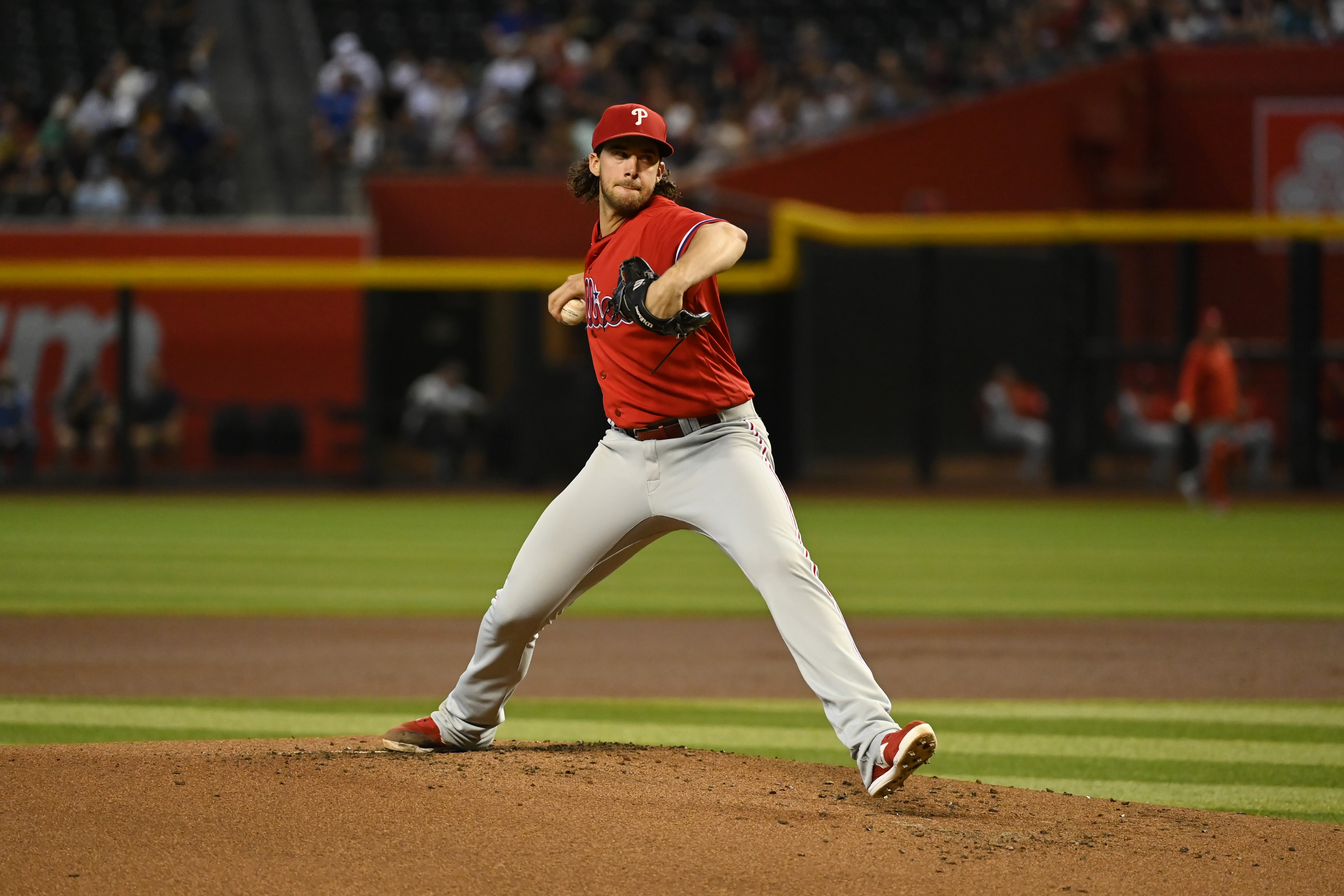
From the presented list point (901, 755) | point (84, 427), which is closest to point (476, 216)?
point (84, 427)

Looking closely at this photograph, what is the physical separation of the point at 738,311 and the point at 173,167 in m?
7.84

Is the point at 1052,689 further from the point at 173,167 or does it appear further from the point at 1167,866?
the point at 173,167

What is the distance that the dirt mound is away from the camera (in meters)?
3.55

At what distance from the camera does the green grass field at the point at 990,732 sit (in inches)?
197

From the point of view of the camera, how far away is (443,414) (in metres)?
19.3

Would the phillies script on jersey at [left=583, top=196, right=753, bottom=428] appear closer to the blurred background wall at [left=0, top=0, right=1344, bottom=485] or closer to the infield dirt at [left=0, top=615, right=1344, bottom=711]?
the infield dirt at [left=0, top=615, right=1344, bottom=711]

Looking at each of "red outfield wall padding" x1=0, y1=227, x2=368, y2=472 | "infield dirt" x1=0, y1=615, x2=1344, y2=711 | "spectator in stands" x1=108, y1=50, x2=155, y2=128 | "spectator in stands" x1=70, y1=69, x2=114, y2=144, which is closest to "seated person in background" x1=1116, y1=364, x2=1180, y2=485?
"red outfield wall padding" x1=0, y1=227, x2=368, y2=472

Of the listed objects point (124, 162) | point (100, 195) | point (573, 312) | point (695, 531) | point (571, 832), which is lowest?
point (571, 832)

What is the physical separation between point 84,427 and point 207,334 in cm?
195

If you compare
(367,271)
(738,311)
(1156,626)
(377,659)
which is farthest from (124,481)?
(1156,626)

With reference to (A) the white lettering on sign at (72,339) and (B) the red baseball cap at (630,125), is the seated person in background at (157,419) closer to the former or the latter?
(A) the white lettering on sign at (72,339)

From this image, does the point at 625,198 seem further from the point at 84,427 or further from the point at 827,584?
the point at 84,427

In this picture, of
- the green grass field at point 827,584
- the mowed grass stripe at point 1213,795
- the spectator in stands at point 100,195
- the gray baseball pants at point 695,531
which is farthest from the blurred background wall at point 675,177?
the gray baseball pants at point 695,531

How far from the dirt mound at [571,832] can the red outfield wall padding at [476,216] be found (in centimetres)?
1694
